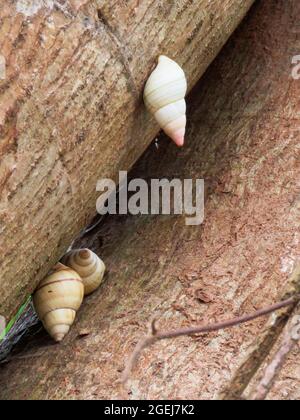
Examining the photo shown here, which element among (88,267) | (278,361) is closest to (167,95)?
(88,267)

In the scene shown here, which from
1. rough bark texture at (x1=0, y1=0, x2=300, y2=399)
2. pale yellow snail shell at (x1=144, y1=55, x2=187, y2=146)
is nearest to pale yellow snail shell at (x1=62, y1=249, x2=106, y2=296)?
rough bark texture at (x1=0, y1=0, x2=300, y2=399)

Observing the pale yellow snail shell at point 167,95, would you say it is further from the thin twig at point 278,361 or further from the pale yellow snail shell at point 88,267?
the thin twig at point 278,361

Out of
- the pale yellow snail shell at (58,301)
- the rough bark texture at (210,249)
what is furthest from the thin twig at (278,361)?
the pale yellow snail shell at (58,301)

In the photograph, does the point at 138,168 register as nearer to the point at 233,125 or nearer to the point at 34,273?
the point at 233,125

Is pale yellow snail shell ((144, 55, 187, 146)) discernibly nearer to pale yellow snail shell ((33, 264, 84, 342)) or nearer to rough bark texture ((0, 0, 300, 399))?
rough bark texture ((0, 0, 300, 399))
